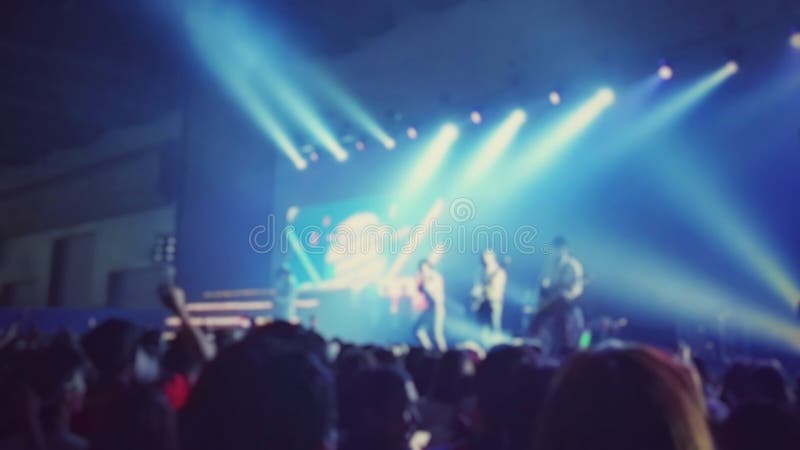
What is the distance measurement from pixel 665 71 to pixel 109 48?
10321 millimetres

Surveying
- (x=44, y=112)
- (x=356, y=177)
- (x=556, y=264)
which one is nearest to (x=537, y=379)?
(x=556, y=264)

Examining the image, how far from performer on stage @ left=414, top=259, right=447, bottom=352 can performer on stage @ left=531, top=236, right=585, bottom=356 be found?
1.57 metres

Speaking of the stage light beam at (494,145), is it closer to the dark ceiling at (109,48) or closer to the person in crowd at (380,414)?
the dark ceiling at (109,48)

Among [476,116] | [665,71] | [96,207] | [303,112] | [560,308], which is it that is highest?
[303,112]

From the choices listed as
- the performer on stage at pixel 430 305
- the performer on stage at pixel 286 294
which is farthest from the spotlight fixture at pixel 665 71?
the performer on stage at pixel 286 294

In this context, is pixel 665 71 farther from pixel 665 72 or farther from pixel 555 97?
pixel 555 97

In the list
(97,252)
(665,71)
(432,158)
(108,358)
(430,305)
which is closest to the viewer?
(108,358)

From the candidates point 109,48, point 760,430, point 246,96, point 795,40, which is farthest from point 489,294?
point 109,48

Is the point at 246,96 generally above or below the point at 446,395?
above

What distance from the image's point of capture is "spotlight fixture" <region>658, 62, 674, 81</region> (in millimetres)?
9453

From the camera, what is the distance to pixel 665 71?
9539mm

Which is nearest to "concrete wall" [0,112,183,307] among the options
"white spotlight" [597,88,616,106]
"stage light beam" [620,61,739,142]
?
"white spotlight" [597,88,616,106]

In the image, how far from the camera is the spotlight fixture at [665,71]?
9.45m

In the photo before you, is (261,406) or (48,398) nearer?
(261,406)
